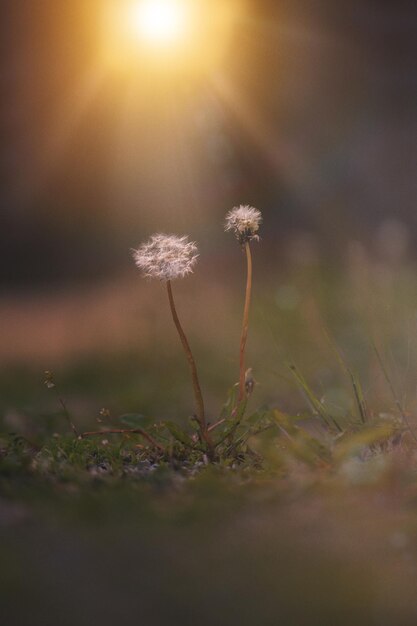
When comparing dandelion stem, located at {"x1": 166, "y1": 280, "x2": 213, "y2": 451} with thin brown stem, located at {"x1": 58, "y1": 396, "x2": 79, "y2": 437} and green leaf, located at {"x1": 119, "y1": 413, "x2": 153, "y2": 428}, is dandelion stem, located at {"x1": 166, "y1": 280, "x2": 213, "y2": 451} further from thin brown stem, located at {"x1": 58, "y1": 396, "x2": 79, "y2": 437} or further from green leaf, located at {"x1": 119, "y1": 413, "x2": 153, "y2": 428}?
thin brown stem, located at {"x1": 58, "y1": 396, "x2": 79, "y2": 437}

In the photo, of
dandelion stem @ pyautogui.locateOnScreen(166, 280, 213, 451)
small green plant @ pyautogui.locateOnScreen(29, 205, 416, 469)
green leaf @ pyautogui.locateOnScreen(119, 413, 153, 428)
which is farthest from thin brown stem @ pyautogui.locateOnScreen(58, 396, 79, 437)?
dandelion stem @ pyautogui.locateOnScreen(166, 280, 213, 451)

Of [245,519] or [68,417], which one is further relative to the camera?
[68,417]

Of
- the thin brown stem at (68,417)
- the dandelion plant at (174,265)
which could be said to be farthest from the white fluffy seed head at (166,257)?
the thin brown stem at (68,417)

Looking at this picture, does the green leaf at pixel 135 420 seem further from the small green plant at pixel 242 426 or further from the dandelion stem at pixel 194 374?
the dandelion stem at pixel 194 374

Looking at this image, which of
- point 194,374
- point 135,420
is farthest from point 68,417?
point 194,374

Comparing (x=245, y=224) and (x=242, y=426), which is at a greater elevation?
(x=245, y=224)

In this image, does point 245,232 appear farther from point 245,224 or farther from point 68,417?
point 68,417
